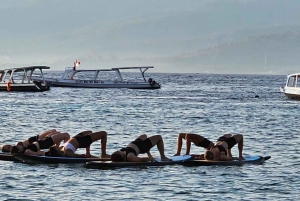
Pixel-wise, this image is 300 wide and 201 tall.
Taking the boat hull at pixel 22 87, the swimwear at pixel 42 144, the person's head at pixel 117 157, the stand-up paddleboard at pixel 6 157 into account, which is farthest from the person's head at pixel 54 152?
the boat hull at pixel 22 87

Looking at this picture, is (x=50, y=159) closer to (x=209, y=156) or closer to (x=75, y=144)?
(x=75, y=144)

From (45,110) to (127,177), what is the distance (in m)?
35.8

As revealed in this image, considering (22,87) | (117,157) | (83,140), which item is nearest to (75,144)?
(83,140)

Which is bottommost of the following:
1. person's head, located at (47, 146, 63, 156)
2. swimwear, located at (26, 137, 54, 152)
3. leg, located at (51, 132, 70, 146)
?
person's head, located at (47, 146, 63, 156)

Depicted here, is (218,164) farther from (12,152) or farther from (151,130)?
(151,130)

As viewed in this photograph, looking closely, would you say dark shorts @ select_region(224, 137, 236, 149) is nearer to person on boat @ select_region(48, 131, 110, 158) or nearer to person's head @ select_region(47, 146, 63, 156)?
person on boat @ select_region(48, 131, 110, 158)

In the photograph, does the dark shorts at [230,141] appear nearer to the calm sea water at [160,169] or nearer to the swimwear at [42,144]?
the calm sea water at [160,169]

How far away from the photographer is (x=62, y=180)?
2366 cm

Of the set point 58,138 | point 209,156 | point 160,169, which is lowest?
point 160,169

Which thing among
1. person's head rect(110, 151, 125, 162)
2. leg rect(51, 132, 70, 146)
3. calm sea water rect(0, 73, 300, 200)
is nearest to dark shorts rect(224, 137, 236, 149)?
calm sea water rect(0, 73, 300, 200)

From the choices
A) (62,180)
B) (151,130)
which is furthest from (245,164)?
(151,130)

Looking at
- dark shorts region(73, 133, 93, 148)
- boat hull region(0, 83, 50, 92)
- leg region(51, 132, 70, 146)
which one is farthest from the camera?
boat hull region(0, 83, 50, 92)

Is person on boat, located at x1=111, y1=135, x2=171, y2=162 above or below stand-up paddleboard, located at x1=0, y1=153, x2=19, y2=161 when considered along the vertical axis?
above

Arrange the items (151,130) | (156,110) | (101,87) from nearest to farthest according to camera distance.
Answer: (151,130), (156,110), (101,87)
